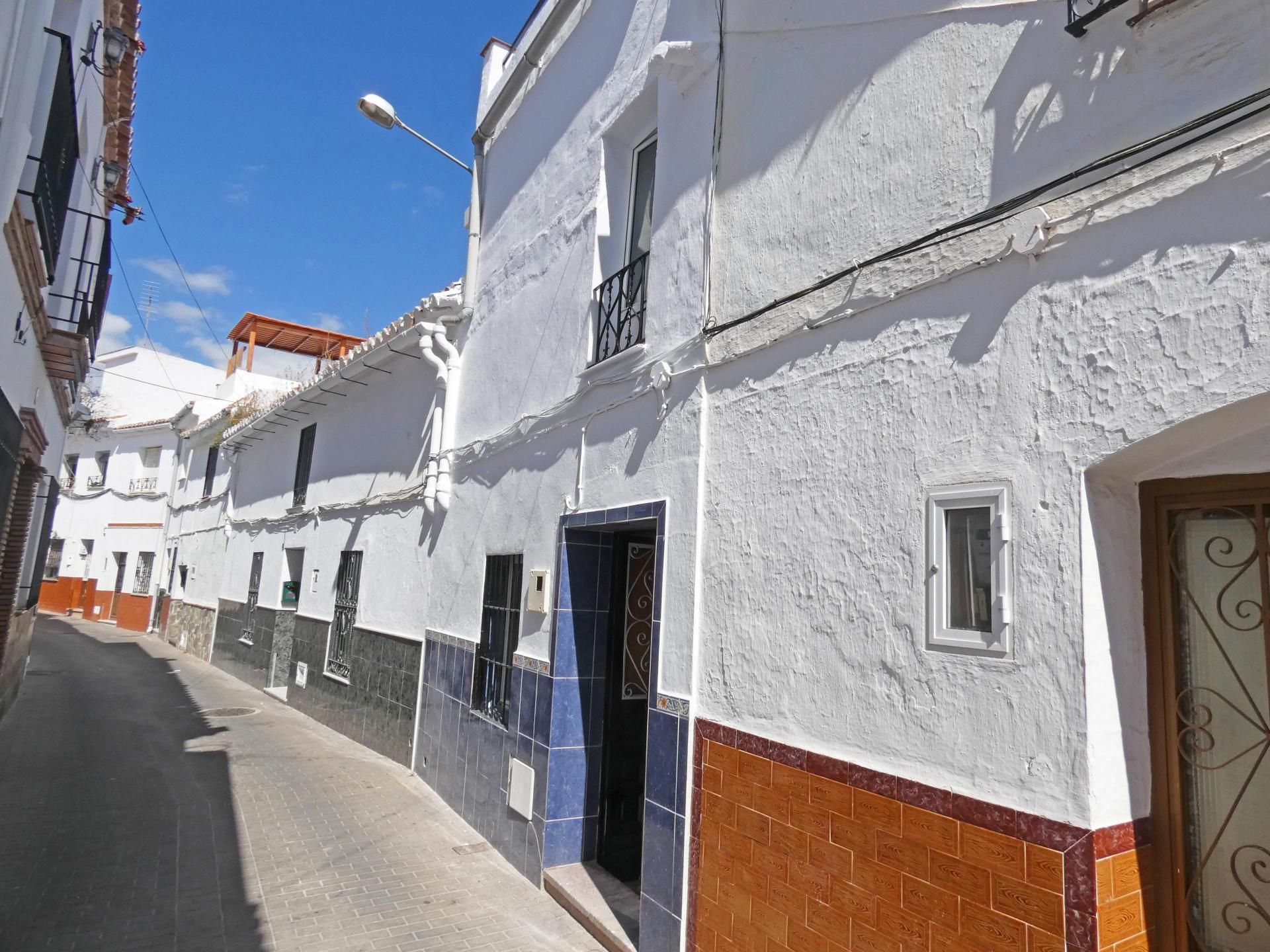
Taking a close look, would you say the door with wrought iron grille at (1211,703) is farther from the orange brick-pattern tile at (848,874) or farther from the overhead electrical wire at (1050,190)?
the overhead electrical wire at (1050,190)

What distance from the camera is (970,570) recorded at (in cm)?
261

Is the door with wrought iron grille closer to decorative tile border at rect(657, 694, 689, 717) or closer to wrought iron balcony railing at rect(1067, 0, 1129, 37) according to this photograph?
wrought iron balcony railing at rect(1067, 0, 1129, 37)

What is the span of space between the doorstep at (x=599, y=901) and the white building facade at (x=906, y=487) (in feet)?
0.34

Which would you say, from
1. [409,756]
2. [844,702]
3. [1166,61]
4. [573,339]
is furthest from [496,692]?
[1166,61]

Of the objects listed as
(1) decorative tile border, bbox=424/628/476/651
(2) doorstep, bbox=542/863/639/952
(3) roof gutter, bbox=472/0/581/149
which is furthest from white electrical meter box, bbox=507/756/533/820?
(3) roof gutter, bbox=472/0/581/149

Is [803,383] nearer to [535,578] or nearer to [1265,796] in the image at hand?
[1265,796]

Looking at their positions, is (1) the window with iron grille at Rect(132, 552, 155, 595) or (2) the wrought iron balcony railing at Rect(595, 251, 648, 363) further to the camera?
(1) the window with iron grille at Rect(132, 552, 155, 595)

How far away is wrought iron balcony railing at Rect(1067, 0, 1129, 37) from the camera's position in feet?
7.74

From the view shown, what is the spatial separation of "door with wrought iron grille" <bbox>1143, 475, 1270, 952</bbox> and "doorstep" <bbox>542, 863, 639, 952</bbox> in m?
2.83

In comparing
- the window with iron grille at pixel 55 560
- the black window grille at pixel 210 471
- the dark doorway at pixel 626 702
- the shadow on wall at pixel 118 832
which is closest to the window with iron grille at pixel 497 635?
the dark doorway at pixel 626 702

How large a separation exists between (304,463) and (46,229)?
21.9ft

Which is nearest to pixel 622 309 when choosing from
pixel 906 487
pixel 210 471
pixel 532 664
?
pixel 532 664

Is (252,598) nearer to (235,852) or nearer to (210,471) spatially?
(210,471)

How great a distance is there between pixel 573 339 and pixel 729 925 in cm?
374
